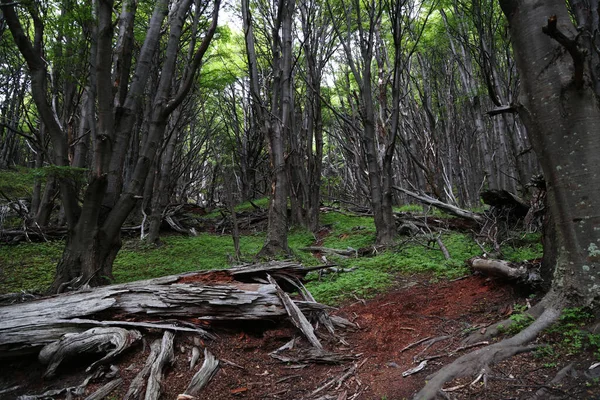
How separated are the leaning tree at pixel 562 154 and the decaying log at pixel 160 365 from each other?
196cm

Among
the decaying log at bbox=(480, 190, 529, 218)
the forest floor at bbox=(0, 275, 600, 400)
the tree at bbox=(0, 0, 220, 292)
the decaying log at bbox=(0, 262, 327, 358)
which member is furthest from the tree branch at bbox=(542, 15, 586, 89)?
the tree at bbox=(0, 0, 220, 292)

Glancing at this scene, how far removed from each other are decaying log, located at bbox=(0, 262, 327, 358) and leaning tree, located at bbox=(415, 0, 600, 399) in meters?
2.03

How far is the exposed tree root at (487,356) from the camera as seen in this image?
234 cm

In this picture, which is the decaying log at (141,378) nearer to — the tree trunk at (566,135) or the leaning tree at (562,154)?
the leaning tree at (562,154)

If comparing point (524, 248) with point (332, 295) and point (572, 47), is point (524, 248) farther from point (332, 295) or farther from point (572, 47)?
point (572, 47)

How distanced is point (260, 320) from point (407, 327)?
1.59 m

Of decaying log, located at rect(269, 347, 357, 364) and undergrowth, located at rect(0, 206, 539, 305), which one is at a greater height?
undergrowth, located at rect(0, 206, 539, 305)

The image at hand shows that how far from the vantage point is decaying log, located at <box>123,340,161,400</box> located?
267 centimetres

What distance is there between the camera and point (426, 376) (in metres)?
2.57

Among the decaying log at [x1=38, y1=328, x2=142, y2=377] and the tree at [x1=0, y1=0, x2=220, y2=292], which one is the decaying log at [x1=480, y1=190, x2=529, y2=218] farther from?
the decaying log at [x1=38, y1=328, x2=142, y2=377]

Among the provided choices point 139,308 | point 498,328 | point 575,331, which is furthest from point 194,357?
point 575,331

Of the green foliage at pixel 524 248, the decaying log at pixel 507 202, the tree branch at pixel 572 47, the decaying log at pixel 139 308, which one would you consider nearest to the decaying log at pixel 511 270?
the green foliage at pixel 524 248

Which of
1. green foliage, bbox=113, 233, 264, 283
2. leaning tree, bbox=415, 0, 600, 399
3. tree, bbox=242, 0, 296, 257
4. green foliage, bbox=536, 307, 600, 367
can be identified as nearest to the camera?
green foliage, bbox=536, 307, 600, 367

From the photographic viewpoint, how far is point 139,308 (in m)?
3.57
